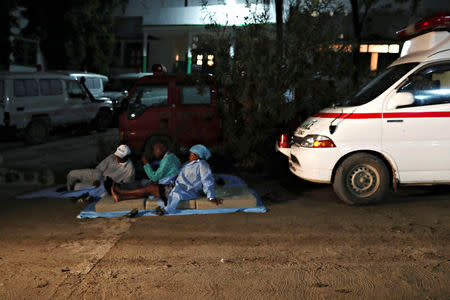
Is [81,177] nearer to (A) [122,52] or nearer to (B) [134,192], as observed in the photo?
(B) [134,192]

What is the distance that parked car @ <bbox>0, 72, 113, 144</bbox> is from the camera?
12.6 m

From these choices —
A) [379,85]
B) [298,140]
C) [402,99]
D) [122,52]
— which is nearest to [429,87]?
[402,99]

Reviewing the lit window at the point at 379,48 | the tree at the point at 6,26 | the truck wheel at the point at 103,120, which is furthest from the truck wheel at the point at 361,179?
the tree at the point at 6,26

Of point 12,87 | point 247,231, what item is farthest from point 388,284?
point 12,87

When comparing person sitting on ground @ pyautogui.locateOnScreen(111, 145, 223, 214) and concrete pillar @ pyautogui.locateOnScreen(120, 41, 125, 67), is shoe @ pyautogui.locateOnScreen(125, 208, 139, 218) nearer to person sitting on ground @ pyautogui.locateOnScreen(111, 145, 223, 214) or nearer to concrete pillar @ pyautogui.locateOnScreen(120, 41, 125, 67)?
person sitting on ground @ pyautogui.locateOnScreen(111, 145, 223, 214)

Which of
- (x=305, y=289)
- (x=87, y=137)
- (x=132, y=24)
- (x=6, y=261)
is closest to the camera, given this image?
(x=305, y=289)

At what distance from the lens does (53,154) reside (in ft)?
40.1

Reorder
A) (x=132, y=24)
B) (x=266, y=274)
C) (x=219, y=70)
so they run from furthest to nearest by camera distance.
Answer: (x=132, y=24) < (x=219, y=70) < (x=266, y=274)

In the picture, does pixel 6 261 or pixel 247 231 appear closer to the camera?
pixel 6 261

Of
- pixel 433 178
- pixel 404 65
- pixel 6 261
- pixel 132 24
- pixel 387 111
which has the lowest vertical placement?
pixel 6 261

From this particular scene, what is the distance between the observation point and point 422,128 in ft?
22.2

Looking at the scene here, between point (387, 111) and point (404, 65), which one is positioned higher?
point (404, 65)

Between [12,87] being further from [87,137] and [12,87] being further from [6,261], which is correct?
[6,261]

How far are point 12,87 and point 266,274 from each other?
10.3 meters
